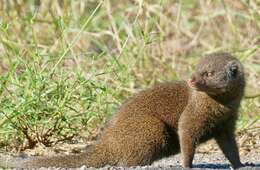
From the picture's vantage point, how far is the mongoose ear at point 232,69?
498 cm

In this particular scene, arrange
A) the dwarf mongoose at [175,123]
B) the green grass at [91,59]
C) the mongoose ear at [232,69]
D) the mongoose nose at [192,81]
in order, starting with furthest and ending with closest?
the green grass at [91,59], the mongoose ear at [232,69], the dwarf mongoose at [175,123], the mongoose nose at [192,81]

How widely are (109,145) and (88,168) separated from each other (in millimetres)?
285

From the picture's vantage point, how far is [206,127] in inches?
191

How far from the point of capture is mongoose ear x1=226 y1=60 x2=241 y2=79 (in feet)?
16.3

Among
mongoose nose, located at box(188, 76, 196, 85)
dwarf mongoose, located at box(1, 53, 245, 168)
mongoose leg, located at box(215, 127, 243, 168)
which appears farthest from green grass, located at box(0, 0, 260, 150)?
mongoose leg, located at box(215, 127, 243, 168)

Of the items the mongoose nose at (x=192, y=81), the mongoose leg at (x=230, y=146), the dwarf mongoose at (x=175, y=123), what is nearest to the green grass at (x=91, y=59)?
the dwarf mongoose at (x=175, y=123)

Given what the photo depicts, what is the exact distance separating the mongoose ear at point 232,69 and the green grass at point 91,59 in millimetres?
574

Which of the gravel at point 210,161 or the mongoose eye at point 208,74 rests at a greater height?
the mongoose eye at point 208,74

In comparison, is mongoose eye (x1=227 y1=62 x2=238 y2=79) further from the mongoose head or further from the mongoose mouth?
the mongoose mouth

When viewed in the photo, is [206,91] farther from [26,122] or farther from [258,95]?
[258,95]

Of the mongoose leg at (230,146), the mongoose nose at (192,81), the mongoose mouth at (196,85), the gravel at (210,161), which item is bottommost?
the gravel at (210,161)

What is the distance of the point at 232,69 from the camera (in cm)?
498

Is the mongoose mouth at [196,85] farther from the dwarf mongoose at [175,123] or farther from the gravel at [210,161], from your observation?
the gravel at [210,161]

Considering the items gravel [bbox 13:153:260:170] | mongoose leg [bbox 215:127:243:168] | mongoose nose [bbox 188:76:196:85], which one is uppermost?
mongoose nose [bbox 188:76:196:85]
